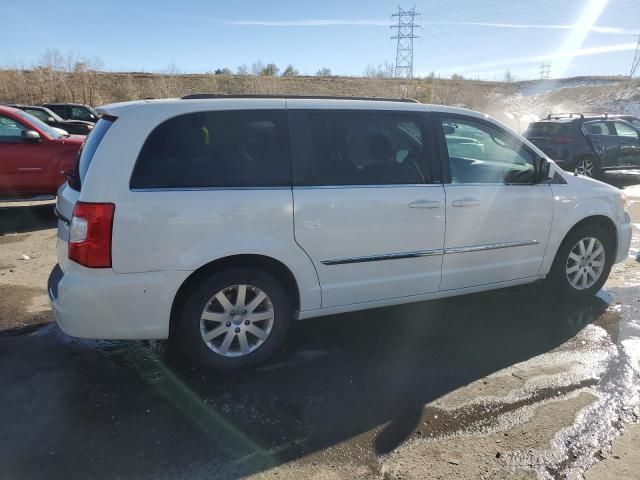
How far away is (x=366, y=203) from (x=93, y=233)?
70.1 inches

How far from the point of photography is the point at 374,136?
3.84 m

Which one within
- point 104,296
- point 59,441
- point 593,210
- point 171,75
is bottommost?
point 59,441

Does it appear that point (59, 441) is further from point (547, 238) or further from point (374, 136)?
point (547, 238)

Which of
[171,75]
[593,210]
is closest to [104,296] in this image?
[593,210]

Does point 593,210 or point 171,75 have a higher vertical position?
point 171,75

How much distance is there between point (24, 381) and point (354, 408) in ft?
7.22

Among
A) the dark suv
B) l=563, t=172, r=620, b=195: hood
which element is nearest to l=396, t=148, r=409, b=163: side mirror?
l=563, t=172, r=620, b=195: hood

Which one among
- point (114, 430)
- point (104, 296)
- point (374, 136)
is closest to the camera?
point (114, 430)

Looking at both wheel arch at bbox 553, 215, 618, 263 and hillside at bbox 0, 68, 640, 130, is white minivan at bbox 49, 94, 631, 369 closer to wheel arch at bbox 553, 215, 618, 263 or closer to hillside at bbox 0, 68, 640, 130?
wheel arch at bbox 553, 215, 618, 263

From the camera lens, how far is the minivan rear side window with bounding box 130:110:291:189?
3.19 meters

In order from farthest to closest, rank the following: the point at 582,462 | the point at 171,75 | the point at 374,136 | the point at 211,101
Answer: the point at 171,75 < the point at 374,136 < the point at 211,101 < the point at 582,462

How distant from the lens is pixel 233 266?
3.41m

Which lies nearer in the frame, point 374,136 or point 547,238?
point 374,136

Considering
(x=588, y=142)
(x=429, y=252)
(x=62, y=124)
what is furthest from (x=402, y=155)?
(x=62, y=124)
